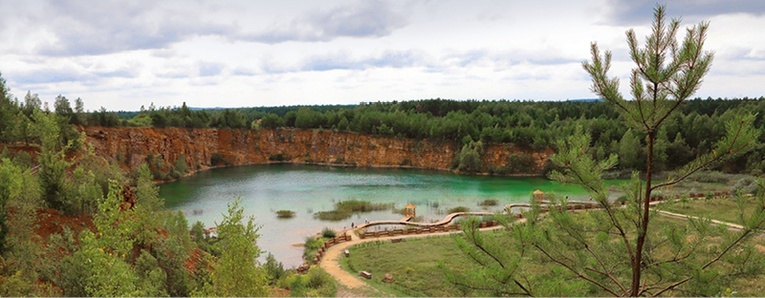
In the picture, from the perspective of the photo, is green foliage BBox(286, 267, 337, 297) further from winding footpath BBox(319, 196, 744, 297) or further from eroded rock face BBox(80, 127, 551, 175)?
eroded rock face BBox(80, 127, 551, 175)

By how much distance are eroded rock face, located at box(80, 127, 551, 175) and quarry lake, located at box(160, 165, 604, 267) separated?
12.4ft

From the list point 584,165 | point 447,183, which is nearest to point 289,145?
point 447,183

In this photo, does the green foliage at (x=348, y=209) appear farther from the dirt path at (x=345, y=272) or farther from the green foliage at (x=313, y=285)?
the green foliage at (x=313, y=285)

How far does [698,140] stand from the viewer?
5191cm

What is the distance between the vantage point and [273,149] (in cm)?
6906

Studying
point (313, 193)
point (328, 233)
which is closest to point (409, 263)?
point (328, 233)

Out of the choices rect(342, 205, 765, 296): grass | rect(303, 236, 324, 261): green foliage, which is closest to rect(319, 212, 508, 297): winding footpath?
rect(342, 205, 765, 296): grass

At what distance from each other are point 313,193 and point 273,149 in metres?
28.4

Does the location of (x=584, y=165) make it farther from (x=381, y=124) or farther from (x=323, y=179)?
(x=381, y=124)

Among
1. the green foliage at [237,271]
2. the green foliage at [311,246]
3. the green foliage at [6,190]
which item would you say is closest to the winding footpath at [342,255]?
the green foliage at [311,246]

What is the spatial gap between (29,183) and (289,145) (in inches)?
2106

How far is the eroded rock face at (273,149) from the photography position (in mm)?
51000

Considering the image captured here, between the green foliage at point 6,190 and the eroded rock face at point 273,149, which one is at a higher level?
the green foliage at point 6,190

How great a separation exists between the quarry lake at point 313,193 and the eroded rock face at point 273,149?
12.4 feet
